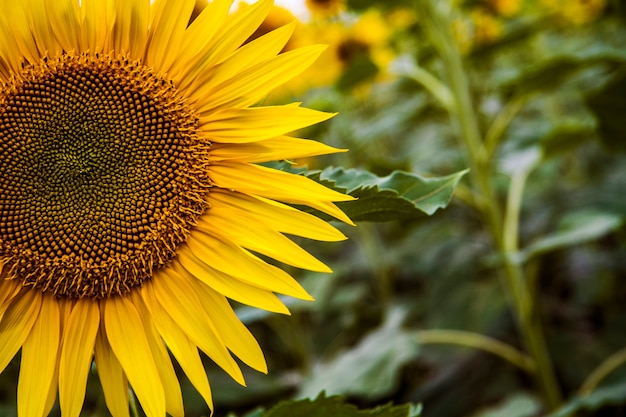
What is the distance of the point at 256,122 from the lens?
0.85 m

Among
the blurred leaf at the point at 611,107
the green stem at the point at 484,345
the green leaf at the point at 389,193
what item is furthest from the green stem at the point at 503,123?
the green leaf at the point at 389,193

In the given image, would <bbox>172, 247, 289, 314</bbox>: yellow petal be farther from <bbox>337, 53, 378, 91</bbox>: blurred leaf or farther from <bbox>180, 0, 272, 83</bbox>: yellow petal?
<bbox>337, 53, 378, 91</bbox>: blurred leaf

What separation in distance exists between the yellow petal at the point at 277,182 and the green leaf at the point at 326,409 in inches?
9.6

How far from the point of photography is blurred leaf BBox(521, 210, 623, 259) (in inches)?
65.6

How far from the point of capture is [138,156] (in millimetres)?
876

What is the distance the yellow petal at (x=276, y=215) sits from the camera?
82 centimetres

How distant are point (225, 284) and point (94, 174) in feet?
0.76

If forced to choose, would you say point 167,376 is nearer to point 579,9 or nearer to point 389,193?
point 389,193

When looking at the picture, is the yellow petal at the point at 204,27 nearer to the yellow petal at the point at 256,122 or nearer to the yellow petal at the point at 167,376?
the yellow petal at the point at 256,122

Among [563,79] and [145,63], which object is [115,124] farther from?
[563,79]

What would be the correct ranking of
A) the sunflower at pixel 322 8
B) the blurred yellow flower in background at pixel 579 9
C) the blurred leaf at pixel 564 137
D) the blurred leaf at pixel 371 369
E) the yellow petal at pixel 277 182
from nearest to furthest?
the yellow petal at pixel 277 182, the blurred leaf at pixel 371 369, the blurred leaf at pixel 564 137, the sunflower at pixel 322 8, the blurred yellow flower in background at pixel 579 9

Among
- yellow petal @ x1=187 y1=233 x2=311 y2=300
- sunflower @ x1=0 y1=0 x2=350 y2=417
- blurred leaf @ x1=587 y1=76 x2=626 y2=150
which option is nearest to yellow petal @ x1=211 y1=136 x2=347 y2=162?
sunflower @ x1=0 y1=0 x2=350 y2=417

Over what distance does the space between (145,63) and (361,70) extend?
142 cm

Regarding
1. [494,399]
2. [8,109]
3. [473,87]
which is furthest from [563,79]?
[473,87]
